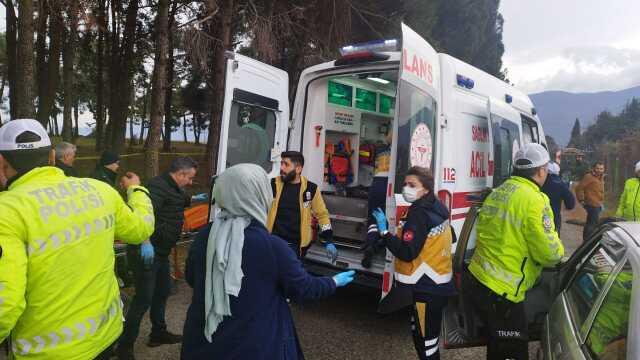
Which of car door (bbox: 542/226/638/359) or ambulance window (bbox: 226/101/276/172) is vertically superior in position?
ambulance window (bbox: 226/101/276/172)

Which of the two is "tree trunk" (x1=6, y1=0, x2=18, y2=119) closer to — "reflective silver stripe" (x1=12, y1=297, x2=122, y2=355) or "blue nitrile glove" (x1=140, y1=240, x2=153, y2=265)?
"blue nitrile glove" (x1=140, y1=240, x2=153, y2=265)

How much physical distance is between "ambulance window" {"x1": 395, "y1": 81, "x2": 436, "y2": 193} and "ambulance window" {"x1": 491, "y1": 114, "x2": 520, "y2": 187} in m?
0.92

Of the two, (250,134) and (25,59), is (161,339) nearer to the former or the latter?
(250,134)

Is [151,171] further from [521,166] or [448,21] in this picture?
[448,21]

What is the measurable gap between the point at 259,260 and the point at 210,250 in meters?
0.20

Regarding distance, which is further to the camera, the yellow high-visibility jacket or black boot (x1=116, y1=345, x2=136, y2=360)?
the yellow high-visibility jacket

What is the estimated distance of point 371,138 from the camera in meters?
6.83

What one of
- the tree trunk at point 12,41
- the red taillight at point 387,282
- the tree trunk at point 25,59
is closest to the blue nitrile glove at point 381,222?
the red taillight at point 387,282

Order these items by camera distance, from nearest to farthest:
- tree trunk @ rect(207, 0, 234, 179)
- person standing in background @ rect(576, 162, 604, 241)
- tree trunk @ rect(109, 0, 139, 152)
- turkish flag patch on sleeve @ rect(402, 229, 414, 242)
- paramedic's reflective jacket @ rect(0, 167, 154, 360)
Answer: paramedic's reflective jacket @ rect(0, 167, 154, 360) → turkish flag patch on sleeve @ rect(402, 229, 414, 242) → person standing in background @ rect(576, 162, 604, 241) → tree trunk @ rect(207, 0, 234, 179) → tree trunk @ rect(109, 0, 139, 152)

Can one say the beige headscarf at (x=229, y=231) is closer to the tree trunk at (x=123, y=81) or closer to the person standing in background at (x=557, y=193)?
the person standing in background at (x=557, y=193)

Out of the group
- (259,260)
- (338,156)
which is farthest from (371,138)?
(259,260)

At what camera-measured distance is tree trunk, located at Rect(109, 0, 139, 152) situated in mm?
14867

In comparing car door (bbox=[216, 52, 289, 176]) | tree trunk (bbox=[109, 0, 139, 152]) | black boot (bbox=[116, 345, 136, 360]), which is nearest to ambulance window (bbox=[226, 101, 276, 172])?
car door (bbox=[216, 52, 289, 176])

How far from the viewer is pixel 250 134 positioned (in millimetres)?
4500
